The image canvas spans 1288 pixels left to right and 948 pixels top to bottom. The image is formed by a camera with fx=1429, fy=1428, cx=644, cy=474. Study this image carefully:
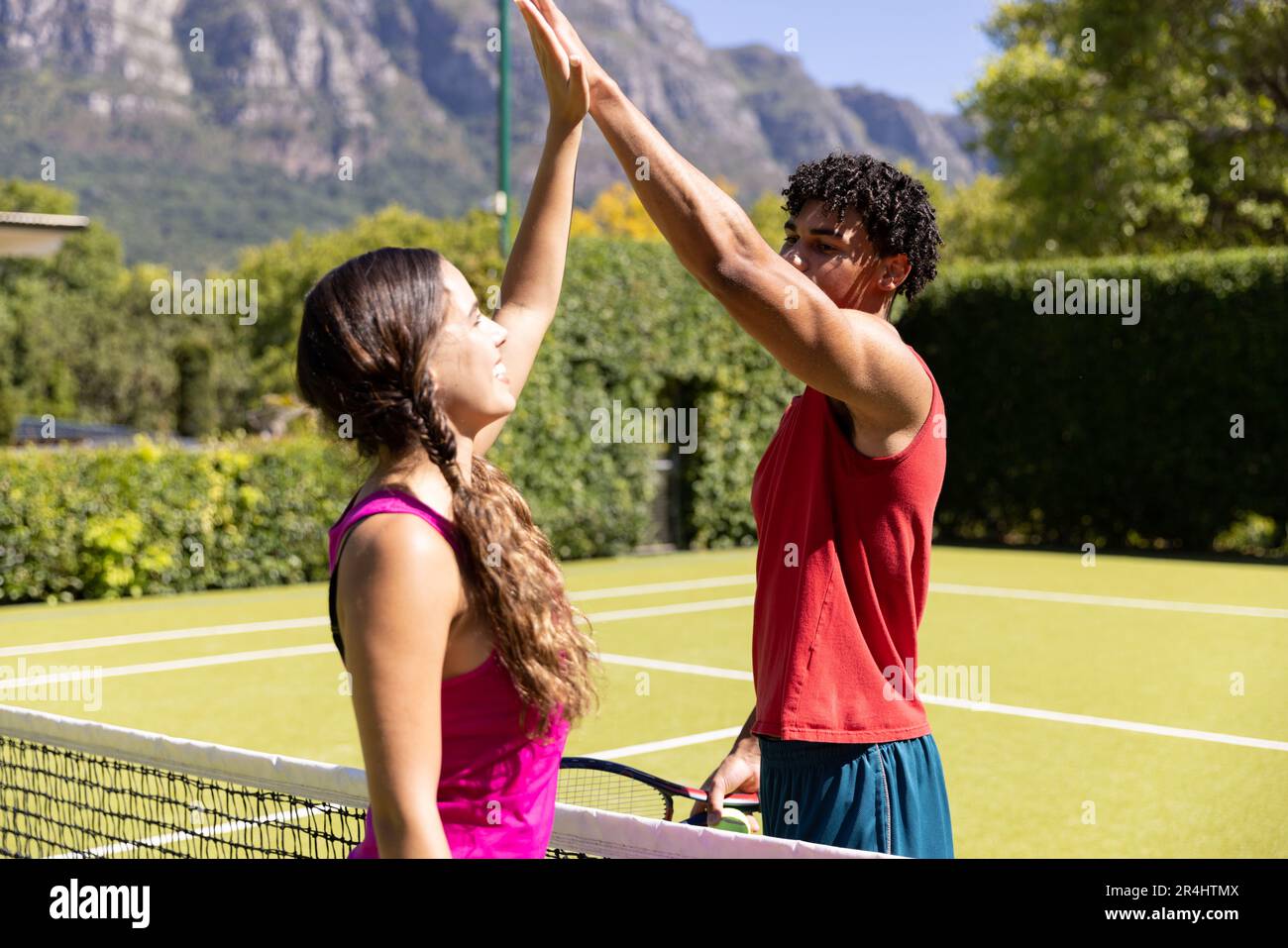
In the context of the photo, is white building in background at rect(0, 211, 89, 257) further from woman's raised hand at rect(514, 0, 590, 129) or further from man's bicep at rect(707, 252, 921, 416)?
man's bicep at rect(707, 252, 921, 416)

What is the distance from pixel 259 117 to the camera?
528 ft

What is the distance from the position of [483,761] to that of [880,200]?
54.4 inches

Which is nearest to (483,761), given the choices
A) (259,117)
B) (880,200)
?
(880,200)

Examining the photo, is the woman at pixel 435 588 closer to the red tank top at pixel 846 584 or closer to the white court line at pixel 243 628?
the red tank top at pixel 846 584

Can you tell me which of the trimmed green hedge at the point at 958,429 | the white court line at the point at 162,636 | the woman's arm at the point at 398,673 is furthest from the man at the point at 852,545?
the trimmed green hedge at the point at 958,429

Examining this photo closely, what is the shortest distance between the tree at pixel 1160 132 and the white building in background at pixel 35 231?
18.9 meters

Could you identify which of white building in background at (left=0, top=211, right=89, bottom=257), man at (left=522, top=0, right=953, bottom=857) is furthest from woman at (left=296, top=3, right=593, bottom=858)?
white building in background at (left=0, top=211, right=89, bottom=257)

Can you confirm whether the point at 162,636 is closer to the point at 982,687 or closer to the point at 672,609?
the point at 672,609

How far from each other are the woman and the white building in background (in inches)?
568

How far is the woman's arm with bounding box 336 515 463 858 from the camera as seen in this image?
1.76 m

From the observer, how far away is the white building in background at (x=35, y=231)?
15.9 meters

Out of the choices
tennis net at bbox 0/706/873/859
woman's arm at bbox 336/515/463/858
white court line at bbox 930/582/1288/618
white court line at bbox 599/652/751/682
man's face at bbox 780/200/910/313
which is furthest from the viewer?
white court line at bbox 930/582/1288/618
